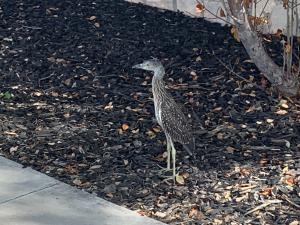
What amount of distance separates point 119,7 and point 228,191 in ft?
17.4

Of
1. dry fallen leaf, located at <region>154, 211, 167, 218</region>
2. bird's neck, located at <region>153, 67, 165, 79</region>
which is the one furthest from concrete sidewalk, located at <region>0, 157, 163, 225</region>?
bird's neck, located at <region>153, 67, 165, 79</region>

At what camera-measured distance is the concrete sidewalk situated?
5719mm

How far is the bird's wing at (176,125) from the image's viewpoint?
6.19 m

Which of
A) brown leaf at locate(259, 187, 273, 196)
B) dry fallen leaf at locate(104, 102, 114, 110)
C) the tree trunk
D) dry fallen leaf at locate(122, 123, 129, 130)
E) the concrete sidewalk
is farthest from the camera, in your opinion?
dry fallen leaf at locate(104, 102, 114, 110)

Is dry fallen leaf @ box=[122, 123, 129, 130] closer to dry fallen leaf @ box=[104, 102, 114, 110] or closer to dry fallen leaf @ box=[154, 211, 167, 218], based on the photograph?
dry fallen leaf @ box=[104, 102, 114, 110]

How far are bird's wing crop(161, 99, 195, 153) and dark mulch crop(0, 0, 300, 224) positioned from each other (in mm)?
302

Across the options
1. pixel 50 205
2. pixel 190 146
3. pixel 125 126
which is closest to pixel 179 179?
pixel 190 146

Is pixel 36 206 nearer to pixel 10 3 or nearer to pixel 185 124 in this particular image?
pixel 185 124

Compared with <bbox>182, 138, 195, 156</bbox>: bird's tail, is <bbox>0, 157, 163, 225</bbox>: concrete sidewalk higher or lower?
lower

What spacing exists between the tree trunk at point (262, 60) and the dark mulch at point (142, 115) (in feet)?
0.63

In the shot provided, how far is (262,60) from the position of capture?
25.2 ft

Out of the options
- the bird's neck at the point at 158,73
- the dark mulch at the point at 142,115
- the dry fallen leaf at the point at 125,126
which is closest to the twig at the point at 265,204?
the dark mulch at the point at 142,115

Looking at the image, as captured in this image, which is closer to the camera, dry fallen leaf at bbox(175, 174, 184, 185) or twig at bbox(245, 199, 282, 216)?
twig at bbox(245, 199, 282, 216)

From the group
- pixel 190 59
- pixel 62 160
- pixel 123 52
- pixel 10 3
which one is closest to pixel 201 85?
pixel 190 59
